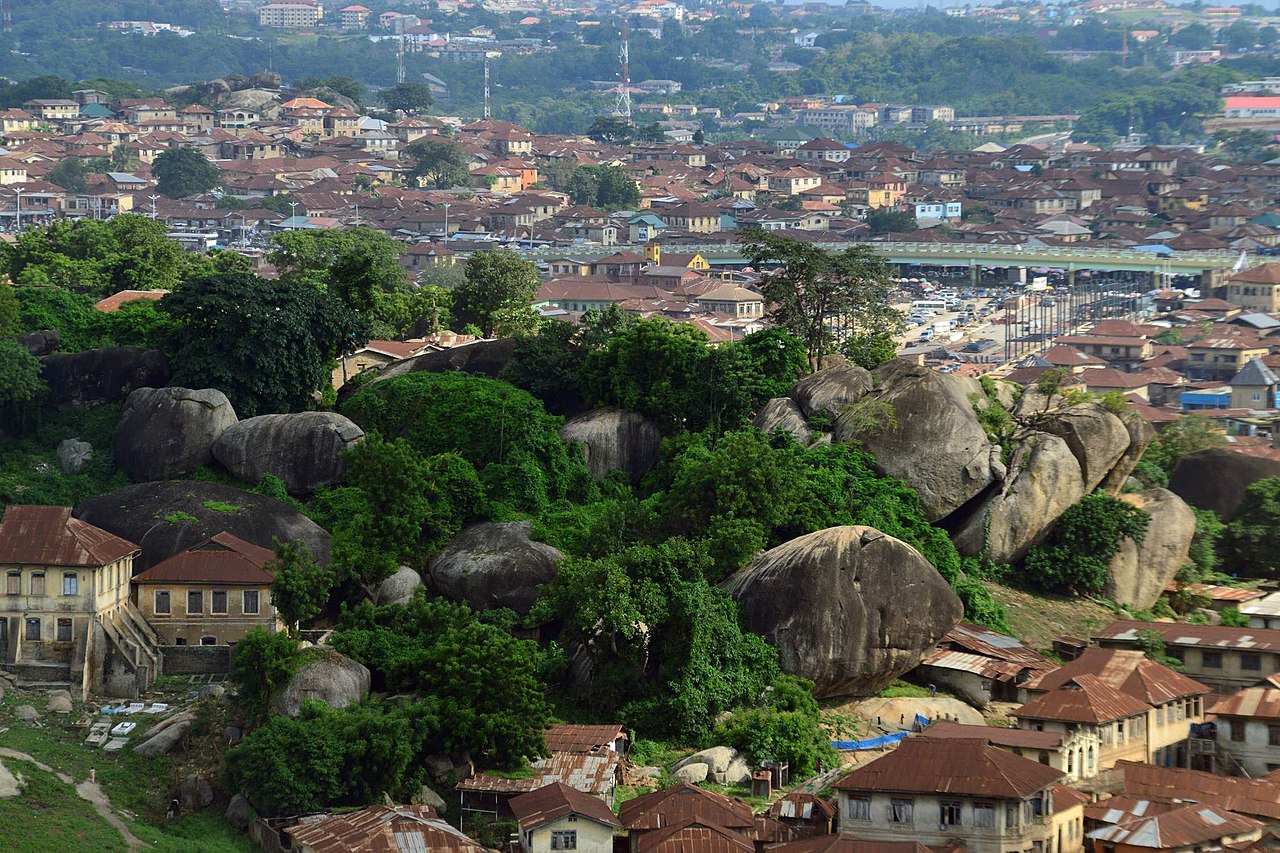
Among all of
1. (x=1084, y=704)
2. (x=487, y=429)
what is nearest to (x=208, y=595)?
(x=487, y=429)

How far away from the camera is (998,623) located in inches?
1371

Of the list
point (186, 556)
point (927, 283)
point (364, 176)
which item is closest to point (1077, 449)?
point (186, 556)

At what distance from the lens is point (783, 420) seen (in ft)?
120

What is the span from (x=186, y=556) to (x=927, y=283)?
233ft

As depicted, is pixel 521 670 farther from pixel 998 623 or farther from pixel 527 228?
pixel 527 228

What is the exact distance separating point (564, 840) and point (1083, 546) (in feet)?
44.2

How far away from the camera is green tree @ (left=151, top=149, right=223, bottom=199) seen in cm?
11644

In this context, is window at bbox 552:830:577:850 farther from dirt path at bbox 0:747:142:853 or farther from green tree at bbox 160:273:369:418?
green tree at bbox 160:273:369:418

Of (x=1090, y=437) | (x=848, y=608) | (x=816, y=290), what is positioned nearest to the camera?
(x=848, y=608)

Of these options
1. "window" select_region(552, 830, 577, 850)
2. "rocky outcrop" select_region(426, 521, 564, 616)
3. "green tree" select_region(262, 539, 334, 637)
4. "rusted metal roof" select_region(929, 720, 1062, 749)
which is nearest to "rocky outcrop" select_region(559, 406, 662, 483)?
"rocky outcrop" select_region(426, 521, 564, 616)

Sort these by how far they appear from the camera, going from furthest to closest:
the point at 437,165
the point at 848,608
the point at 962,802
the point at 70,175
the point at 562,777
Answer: the point at 437,165, the point at 70,175, the point at 848,608, the point at 562,777, the point at 962,802

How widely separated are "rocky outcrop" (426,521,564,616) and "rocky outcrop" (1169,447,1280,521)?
583 inches

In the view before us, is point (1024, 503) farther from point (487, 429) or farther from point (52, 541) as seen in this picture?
point (52, 541)

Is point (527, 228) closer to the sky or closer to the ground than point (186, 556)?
closer to the ground
